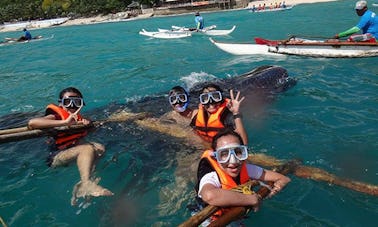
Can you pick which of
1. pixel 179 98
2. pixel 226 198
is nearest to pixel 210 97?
pixel 179 98

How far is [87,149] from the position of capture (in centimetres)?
712

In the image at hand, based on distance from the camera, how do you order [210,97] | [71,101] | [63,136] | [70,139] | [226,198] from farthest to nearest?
[70,139] < [63,136] < [71,101] < [210,97] < [226,198]

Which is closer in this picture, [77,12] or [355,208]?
[355,208]

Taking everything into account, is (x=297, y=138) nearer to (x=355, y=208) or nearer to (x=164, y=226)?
(x=355, y=208)

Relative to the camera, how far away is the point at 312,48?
52.4 ft

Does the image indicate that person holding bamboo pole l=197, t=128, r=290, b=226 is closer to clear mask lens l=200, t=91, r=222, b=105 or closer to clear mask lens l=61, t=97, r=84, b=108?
clear mask lens l=200, t=91, r=222, b=105

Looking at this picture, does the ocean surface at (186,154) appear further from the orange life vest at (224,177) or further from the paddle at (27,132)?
the orange life vest at (224,177)

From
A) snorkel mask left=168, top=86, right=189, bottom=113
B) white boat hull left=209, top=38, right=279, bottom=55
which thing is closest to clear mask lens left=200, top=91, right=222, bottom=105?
snorkel mask left=168, top=86, right=189, bottom=113

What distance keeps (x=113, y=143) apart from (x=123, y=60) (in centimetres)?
1536

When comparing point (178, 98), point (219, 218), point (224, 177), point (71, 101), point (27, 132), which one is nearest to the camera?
point (219, 218)

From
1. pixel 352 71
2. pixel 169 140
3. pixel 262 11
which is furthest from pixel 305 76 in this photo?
pixel 262 11

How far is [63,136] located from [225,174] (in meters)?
4.21

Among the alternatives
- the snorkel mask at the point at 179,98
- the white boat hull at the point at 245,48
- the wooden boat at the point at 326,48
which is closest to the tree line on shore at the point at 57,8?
the white boat hull at the point at 245,48

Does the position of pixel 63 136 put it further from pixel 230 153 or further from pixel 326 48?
pixel 326 48
